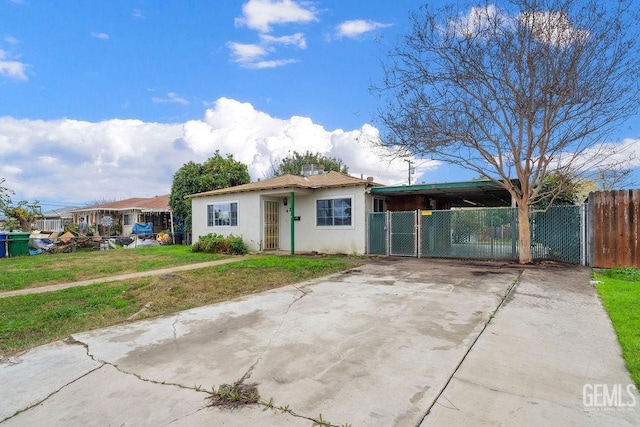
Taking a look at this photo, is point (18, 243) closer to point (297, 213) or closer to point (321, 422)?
point (297, 213)

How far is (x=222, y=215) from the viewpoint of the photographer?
17938 mm

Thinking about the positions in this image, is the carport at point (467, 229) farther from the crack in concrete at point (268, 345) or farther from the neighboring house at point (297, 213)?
the crack in concrete at point (268, 345)

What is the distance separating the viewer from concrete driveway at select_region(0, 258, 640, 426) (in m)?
2.76

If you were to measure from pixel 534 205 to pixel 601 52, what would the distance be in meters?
4.90

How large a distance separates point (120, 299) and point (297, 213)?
980cm

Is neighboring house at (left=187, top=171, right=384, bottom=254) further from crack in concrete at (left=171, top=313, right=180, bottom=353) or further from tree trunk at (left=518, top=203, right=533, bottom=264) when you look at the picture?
crack in concrete at (left=171, top=313, right=180, bottom=353)

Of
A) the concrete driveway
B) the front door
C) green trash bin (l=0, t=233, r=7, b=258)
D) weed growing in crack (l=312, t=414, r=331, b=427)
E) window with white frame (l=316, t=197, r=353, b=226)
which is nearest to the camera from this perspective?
weed growing in crack (l=312, t=414, r=331, b=427)

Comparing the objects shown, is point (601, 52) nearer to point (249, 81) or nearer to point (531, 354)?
point (531, 354)

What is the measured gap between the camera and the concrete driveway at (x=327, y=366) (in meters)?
2.76

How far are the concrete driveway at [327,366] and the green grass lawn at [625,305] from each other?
0.43ft

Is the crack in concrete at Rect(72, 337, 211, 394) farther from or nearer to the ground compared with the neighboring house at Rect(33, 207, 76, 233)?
nearer to the ground

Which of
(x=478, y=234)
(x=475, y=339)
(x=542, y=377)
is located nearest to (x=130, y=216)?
Result: (x=478, y=234)

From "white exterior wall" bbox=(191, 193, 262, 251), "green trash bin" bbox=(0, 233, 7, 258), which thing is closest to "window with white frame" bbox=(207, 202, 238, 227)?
"white exterior wall" bbox=(191, 193, 262, 251)

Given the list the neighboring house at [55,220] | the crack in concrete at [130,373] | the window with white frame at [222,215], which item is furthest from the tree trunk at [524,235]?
the neighboring house at [55,220]
